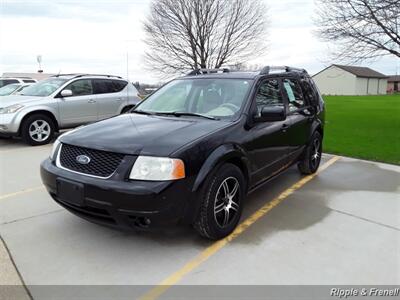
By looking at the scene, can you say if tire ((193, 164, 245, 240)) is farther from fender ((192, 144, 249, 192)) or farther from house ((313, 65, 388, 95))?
house ((313, 65, 388, 95))

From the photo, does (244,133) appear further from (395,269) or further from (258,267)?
(395,269)

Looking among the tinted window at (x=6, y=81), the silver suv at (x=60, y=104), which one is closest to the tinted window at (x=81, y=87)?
the silver suv at (x=60, y=104)

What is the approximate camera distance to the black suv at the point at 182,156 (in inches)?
120

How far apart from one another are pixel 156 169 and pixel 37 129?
661 centimetres

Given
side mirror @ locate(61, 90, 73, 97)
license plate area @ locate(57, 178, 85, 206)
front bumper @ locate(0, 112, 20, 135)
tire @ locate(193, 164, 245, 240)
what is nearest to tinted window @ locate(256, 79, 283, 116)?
tire @ locate(193, 164, 245, 240)

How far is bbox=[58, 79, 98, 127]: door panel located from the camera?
9.09m

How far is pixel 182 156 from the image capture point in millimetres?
3111

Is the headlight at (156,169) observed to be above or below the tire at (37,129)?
above

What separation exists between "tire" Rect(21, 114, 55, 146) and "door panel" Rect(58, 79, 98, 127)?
0.40m

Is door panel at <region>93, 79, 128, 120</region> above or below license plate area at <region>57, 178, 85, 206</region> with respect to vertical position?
above

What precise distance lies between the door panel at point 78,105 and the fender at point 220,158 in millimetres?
6589

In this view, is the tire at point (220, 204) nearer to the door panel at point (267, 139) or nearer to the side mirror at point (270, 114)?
the door panel at point (267, 139)
